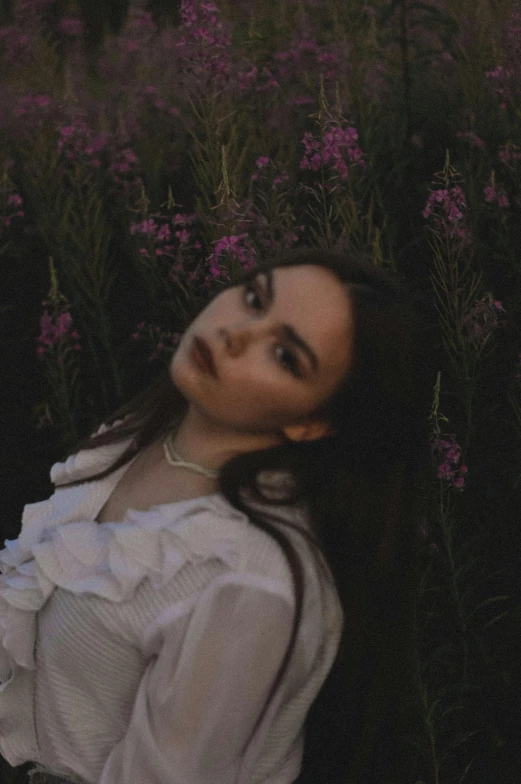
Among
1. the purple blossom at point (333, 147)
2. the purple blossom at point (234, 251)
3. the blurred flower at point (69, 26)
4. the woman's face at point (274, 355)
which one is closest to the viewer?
the woman's face at point (274, 355)

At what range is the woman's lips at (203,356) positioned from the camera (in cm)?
164

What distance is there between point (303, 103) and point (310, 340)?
2046 millimetres

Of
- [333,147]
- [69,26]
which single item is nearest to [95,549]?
[333,147]

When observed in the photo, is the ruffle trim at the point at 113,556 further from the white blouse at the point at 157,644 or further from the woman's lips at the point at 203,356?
the woman's lips at the point at 203,356

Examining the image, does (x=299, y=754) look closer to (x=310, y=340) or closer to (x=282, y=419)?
(x=282, y=419)

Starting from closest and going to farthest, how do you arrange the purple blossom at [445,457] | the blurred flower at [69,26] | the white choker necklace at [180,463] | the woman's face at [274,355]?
the woman's face at [274,355], the white choker necklace at [180,463], the purple blossom at [445,457], the blurred flower at [69,26]

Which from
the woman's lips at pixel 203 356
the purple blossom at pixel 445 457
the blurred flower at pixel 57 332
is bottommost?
the purple blossom at pixel 445 457

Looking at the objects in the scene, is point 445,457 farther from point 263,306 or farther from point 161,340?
point 161,340

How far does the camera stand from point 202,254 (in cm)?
348

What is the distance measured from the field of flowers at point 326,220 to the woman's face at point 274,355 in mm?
234

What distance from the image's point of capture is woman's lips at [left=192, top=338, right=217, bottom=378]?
5.37 ft

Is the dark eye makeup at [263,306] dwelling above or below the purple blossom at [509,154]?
above

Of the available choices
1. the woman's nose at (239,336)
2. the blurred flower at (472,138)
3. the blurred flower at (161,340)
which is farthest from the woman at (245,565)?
the blurred flower at (472,138)

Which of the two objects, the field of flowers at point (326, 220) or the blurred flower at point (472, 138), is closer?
A: the field of flowers at point (326, 220)
